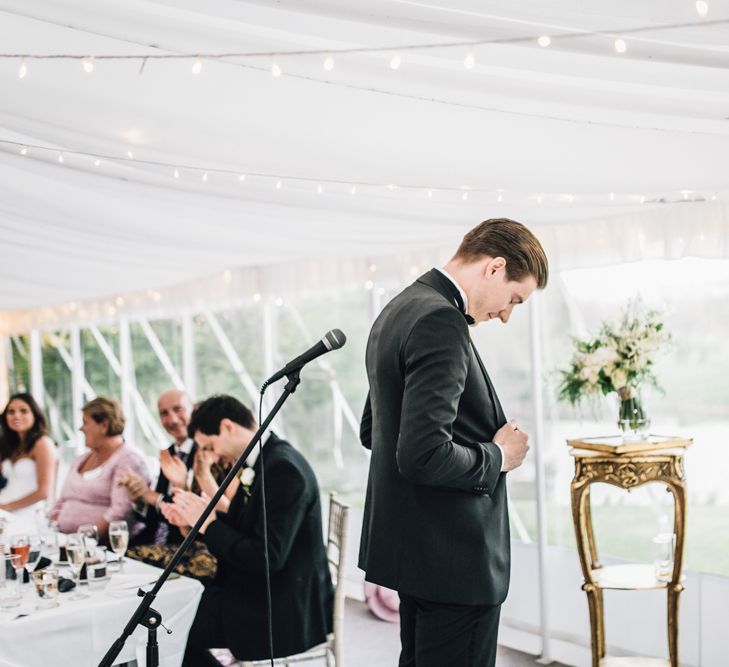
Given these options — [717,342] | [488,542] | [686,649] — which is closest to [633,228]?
[717,342]

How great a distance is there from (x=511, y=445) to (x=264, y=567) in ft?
4.83

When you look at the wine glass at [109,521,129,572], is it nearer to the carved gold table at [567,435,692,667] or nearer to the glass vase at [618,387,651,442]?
the carved gold table at [567,435,692,667]

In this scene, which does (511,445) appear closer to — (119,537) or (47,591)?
(47,591)

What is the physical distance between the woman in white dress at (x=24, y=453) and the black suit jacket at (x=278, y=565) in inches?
113

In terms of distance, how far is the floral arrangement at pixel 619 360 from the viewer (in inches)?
146

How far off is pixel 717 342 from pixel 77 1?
10.8 ft

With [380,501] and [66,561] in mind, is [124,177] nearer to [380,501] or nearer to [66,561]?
[66,561]

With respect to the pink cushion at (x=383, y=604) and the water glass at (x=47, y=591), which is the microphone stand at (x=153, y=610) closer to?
the water glass at (x=47, y=591)

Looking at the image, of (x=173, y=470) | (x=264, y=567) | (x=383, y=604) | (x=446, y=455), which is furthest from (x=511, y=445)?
(x=383, y=604)

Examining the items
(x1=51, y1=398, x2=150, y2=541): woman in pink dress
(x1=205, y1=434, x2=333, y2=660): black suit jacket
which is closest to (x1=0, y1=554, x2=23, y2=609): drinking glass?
(x1=205, y1=434, x2=333, y2=660): black suit jacket

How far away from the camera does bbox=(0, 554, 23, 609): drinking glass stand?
2.84 meters

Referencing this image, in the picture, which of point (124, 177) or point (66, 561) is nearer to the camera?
point (66, 561)

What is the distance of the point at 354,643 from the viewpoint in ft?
16.1

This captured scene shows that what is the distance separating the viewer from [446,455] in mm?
2014
